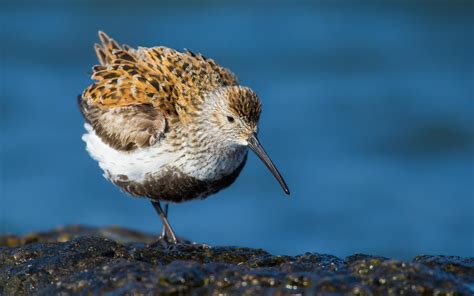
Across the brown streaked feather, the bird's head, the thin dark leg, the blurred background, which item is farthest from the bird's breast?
the blurred background

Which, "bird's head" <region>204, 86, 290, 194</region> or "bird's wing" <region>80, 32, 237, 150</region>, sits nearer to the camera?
"bird's head" <region>204, 86, 290, 194</region>

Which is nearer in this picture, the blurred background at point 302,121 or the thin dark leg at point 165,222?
the thin dark leg at point 165,222

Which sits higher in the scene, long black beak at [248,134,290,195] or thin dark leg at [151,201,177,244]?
long black beak at [248,134,290,195]

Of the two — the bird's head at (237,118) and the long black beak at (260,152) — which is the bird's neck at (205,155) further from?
the long black beak at (260,152)

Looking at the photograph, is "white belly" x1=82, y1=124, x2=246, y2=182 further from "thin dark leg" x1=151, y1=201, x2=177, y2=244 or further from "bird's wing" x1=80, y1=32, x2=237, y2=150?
"thin dark leg" x1=151, y1=201, x2=177, y2=244

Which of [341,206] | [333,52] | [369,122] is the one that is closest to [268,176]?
[341,206]

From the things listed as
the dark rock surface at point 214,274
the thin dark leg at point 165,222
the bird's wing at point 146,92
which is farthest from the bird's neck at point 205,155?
the dark rock surface at point 214,274
